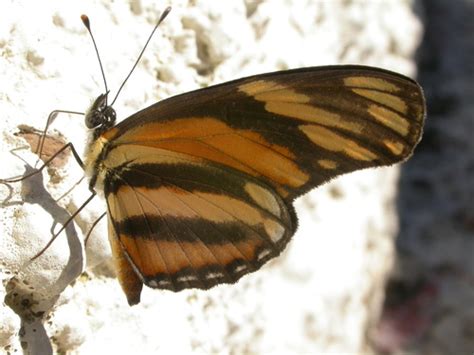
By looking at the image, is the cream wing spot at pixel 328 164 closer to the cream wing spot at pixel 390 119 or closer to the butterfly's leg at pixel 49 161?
the cream wing spot at pixel 390 119

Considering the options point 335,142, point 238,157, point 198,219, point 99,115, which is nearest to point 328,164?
point 335,142

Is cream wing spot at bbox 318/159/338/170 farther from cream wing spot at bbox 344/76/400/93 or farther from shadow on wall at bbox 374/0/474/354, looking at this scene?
shadow on wall at bbox 374/0/474/354

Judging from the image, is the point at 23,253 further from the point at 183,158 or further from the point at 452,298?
the point at 452,298

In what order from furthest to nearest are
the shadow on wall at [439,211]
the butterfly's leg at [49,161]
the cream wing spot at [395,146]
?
the shadow on wall at [439,211] → the cream wing spot at [395,146] → the butterfly's leg at [49,161]

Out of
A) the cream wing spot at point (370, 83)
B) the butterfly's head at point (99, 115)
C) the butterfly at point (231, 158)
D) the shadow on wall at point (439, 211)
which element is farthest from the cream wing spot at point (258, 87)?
the shadow on wall at point (439, 211)

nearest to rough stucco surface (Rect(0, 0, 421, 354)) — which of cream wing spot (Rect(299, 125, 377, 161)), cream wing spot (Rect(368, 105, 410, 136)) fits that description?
cream wing spot (Rect(299, 125, 377, 161))

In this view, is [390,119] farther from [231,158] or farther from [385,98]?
[231,158]
